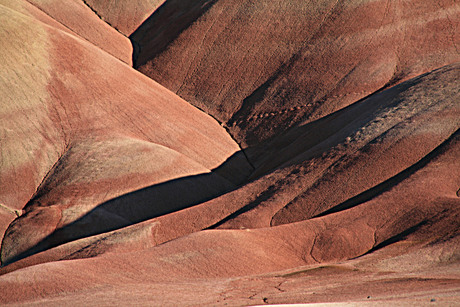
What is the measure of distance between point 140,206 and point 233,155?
288 inches

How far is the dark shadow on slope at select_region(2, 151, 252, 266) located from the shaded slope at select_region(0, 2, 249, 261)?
165 millimetres

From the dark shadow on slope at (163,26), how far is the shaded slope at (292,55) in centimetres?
35

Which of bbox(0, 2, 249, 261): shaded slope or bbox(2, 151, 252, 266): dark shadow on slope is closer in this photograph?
bbox(2, 151, 252, 266): dark shadow on slope

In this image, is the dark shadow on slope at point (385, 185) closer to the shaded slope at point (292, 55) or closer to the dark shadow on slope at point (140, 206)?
the dark shadow on slope at point (140, 206)

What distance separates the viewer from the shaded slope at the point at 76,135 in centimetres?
2622

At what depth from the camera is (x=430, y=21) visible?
110 feet

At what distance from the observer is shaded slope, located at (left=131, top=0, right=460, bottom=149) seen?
3225 cm

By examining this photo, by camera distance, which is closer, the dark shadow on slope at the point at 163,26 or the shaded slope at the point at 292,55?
the shaded slope at the point at 292,55

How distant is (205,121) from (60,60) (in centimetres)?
863

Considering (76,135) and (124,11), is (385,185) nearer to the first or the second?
(76,135)

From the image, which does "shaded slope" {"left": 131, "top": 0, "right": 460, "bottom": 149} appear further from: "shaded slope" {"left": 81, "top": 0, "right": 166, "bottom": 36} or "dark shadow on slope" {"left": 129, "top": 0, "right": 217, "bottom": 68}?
"shaded slope" {"left": 81, "top": 0, "right": 166, "bottom": 36}

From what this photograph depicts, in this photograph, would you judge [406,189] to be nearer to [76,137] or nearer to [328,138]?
[328,138]

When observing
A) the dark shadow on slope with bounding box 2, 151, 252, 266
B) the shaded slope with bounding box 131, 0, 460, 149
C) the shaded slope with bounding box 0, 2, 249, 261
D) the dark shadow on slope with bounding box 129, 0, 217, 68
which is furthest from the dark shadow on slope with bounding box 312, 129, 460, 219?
the dark shadow on slope with bounding box 129, 0, 217, 68

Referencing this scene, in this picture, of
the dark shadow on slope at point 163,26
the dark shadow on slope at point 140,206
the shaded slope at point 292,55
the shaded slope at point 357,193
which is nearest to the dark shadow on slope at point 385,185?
the shaded slope at point 357,193
